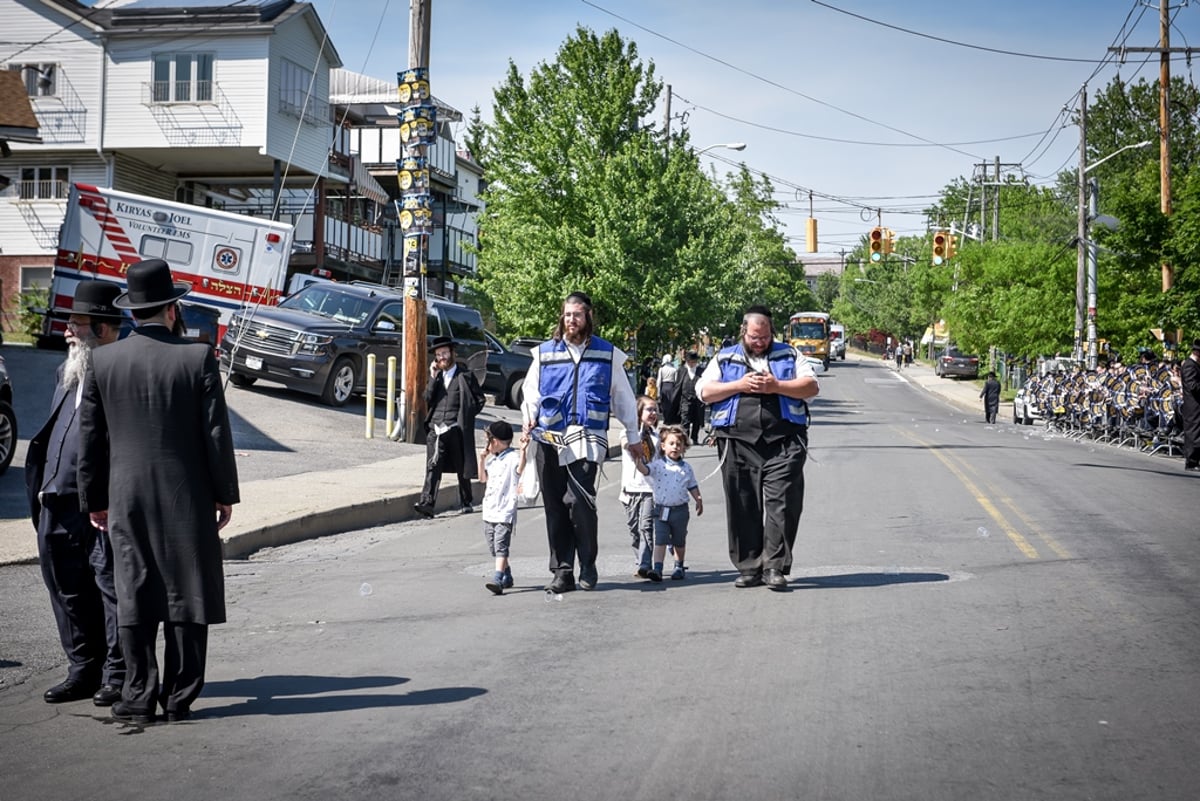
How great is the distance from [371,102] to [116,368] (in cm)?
4964

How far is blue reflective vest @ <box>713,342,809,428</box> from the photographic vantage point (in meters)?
9.16

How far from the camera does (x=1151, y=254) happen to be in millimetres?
32156

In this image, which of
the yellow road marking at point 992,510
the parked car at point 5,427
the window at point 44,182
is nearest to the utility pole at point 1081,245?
the yellow road marking at point 992,510

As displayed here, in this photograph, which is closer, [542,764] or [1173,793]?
[1173,793]

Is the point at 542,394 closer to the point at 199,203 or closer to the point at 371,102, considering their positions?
the point at 199,203

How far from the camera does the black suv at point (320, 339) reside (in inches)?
994

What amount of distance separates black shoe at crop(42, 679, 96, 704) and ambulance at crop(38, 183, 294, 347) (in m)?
20.7

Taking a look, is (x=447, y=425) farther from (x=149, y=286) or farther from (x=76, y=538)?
(x=149, y=286)

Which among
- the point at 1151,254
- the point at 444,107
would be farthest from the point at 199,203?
the point at 1151,254

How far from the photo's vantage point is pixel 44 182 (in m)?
40.7

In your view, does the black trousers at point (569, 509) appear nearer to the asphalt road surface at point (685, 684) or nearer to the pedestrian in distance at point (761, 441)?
the asphalt road surface at point (685, 684)

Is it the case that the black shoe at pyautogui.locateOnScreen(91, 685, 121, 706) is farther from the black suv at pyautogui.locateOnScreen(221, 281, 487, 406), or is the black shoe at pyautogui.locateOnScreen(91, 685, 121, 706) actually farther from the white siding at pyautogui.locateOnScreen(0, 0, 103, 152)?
the white siding at pyautogui.locateOnScreen(0, 0, 103, 152)

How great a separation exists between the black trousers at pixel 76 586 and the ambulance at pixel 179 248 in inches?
813

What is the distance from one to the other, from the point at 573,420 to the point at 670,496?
107 centimetres
